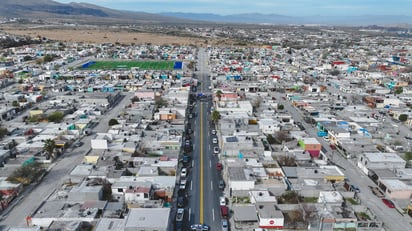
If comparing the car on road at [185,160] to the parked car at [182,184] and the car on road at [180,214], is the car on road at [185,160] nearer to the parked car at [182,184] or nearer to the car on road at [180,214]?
the parked car at [182,184]

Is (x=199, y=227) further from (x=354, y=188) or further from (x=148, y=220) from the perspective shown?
(x=354, y=188)

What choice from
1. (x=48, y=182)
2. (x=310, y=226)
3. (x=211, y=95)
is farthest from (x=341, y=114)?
(x=48, y=182)

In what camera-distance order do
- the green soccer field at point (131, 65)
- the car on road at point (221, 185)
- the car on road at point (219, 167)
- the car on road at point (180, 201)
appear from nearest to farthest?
1. the car on road at point (180, 201)
2. the car on road at point (221, 185)
3. the car on road at point (219, 167)
4. the green soccer field at point (131, 65)

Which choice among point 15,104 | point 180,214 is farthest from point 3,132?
point 180,214

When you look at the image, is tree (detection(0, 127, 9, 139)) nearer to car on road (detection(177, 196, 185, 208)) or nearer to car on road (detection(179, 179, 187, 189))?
car on road (detection(179, 179, 187, 189))

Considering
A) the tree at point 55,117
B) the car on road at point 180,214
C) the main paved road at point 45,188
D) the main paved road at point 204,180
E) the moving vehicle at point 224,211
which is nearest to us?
the car on road at point 180,214

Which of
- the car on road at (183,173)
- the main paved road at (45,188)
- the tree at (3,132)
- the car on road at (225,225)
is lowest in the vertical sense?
the main paved road at (45,188)

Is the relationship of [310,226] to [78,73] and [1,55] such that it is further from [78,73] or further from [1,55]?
[1,55]

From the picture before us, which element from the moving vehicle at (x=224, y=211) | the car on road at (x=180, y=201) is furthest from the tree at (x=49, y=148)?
the moving vehicle at (x=224, y=211)
